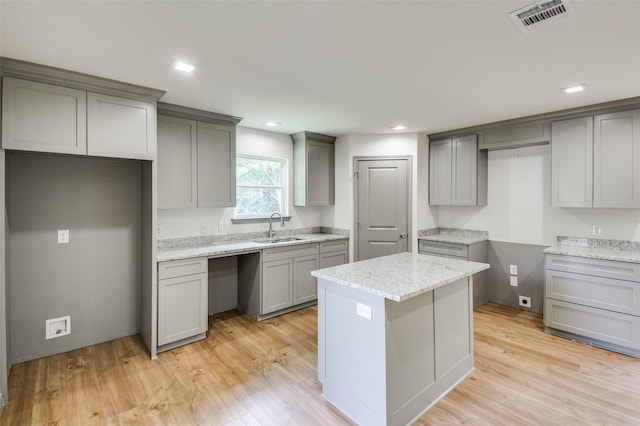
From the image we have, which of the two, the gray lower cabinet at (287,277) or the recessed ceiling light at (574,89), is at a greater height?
the recessed ceiling light at (574,89)

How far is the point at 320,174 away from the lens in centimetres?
481

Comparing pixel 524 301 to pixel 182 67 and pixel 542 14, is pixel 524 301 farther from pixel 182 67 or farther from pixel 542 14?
pixel 182 67

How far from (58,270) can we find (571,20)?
4346 mm

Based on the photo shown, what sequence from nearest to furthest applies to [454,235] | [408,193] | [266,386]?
[266,386], [408,193], [454,235]

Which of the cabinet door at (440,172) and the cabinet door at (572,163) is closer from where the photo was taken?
the cabinet door at (572,163)

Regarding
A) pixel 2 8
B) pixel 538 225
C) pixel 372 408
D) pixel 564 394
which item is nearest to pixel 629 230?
pixel 538 225

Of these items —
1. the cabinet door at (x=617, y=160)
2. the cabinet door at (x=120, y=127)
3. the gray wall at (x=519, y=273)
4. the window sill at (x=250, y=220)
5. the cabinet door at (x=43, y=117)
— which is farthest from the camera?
the window sill at (x=250, y=220)

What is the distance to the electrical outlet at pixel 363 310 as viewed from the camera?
198 centimetres

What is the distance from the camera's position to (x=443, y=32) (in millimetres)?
1880

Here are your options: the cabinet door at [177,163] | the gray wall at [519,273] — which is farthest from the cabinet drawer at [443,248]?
the cabinet door at [177,163]

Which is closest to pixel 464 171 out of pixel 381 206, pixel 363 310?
pixel 381 206

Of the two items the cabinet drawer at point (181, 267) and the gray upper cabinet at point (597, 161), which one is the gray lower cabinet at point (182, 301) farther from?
the gray upper cabinet at point (597, 161)

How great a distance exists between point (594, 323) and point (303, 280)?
Answer: 3.13m

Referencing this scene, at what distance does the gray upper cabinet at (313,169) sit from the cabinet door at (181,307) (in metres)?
1.97
